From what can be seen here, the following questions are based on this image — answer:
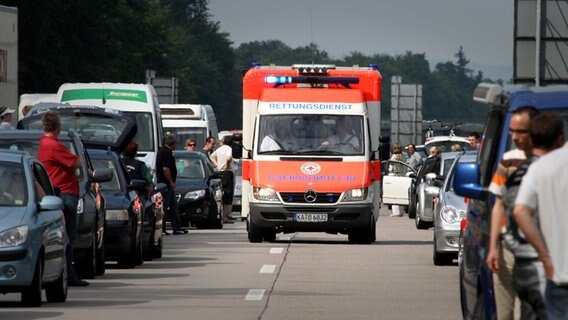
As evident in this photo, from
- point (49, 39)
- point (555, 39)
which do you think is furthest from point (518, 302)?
point (49, 39)

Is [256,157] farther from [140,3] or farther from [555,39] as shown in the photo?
[140,3]

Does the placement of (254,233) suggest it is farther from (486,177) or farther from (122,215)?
(486,177)

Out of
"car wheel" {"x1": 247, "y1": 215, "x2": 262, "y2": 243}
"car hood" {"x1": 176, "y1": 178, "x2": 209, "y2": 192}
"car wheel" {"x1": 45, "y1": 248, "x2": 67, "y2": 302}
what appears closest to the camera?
"car wheel" {"x1": 45, "y1": 248, "x2": 67, "y2": 302}

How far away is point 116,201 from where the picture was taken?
76.8 ft

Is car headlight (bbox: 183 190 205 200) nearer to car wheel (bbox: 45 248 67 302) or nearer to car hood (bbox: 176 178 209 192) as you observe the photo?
car hood (bbox: 176 178 209 192)

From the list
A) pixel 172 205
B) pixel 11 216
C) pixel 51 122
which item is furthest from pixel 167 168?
pixel 11 216

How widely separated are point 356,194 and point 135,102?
849 cm

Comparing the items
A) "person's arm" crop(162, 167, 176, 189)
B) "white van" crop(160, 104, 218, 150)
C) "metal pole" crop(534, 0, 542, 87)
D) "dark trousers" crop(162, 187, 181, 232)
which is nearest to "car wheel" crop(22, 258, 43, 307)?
"person's arm" crop(162, 167, 176, 189)

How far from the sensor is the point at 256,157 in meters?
30.3

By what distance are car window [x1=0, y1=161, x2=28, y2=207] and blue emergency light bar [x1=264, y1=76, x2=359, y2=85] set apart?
1419 centimetres

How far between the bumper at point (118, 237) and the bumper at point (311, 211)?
23.4 ft

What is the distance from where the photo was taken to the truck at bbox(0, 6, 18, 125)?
34281 millimetres

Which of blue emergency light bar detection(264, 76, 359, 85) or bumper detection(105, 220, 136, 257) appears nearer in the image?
bumper detection(105, 220, 136, 257)

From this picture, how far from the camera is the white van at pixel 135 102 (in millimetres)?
36812
